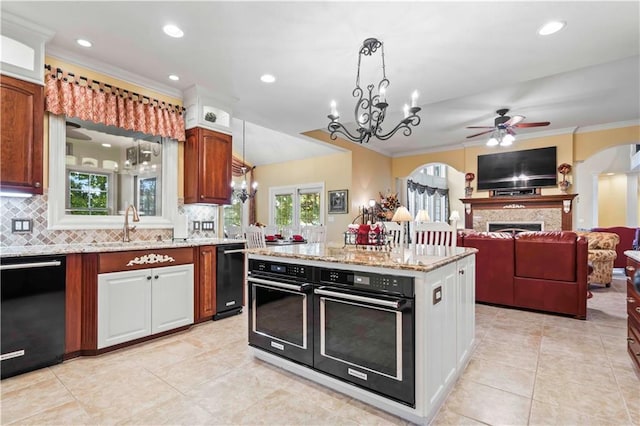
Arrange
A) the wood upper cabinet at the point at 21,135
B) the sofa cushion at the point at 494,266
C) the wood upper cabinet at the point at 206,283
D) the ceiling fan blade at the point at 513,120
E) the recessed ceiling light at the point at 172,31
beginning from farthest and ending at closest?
the ceiling fan blade at the point at 513,120, the sofa cushion at the point at 494,266, the wood upper cabinet at the point at 206,283, the recessed ceiling light at the point at 172,31, the wood upper cabinet at the point at 21,135

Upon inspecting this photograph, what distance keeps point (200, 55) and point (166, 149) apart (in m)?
1.29

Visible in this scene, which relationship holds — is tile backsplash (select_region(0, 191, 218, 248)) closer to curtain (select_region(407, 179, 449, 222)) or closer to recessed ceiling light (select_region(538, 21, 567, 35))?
recessed ceiling light (select_region(538, 21, 567, 35))

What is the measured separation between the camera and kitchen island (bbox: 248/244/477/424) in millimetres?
1798

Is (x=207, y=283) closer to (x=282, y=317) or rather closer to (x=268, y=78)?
(x=282, y=317)

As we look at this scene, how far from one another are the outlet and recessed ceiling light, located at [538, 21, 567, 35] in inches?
185

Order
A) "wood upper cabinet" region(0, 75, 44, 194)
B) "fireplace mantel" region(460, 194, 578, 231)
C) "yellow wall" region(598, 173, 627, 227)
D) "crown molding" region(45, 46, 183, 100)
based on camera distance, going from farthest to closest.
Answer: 1. "yellow wall" region(598, 173, 627, 227)
2. "fireplace mantel" region(460, 194, 578, 231)
3. "crown molding" region(45, 46, 183, 100)
4. "wood upper cabinet" region(0, 75, 44, 194)

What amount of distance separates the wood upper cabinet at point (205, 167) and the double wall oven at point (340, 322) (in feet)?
5.56

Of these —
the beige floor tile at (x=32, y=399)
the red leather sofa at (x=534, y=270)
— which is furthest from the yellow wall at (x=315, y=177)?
the beige floor tile at (x=32, y=399)

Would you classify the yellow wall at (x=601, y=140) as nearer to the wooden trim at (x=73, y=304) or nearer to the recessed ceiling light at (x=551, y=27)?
the recessed ceiling light at (x=551, y=27)

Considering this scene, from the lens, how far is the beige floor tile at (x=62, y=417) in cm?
184

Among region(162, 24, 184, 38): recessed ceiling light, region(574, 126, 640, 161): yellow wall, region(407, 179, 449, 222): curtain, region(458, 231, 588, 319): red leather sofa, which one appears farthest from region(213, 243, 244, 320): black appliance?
region(574, 126, 640, 161): yellow wall

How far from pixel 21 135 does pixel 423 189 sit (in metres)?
10.3

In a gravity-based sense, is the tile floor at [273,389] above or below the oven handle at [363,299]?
below

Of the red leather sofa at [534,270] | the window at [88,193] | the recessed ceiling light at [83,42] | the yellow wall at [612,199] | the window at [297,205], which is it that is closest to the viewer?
the recessed ceiling light at [83,42]
